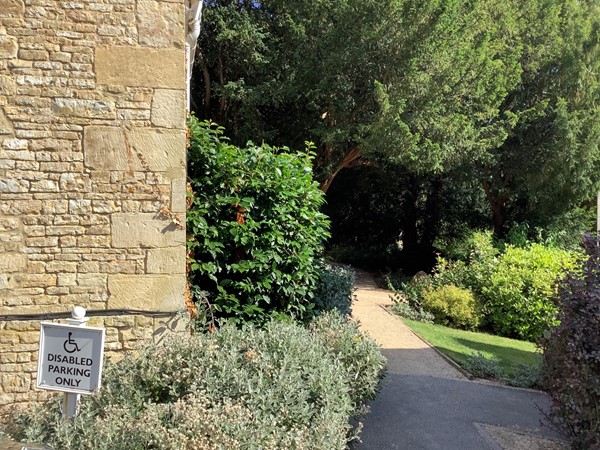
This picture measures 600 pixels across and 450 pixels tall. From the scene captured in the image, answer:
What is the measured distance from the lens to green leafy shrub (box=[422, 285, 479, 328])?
35.5 feet

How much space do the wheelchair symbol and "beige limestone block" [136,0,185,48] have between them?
281cm

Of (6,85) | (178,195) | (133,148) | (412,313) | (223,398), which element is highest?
(6,85)

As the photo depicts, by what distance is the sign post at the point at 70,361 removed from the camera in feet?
11.4

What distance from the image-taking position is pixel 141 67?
4.82 m

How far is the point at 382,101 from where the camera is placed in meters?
12.3

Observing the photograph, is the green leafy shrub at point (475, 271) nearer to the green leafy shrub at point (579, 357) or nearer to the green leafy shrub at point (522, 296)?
the green leafy shrub at point (522, 296)

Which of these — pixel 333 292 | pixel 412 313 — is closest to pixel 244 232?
pixel 333 292

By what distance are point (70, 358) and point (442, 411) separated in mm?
3925

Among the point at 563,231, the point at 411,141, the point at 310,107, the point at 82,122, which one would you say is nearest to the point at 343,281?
the point at 82,122

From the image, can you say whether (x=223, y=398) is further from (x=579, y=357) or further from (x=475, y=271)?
(x=475, y=271)

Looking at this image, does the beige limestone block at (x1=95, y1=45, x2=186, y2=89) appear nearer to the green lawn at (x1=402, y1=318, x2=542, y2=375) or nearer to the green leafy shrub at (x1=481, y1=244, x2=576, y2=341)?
the green lawn at (x1=402, y1=318, x2=542, y2=375)

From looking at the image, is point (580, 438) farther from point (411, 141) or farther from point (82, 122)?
point (411, 141)

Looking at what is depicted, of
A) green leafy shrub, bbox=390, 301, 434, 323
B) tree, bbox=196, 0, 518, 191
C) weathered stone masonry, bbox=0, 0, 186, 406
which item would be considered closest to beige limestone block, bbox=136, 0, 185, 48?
weathered stone masonry, bbox=0, 0, 186, 406

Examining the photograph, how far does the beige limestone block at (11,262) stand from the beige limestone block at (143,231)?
815mm
